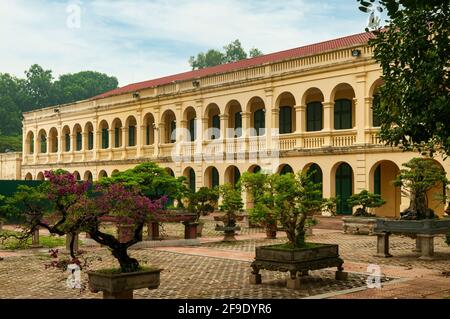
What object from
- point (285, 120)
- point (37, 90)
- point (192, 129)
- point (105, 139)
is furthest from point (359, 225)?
point (37, 90)

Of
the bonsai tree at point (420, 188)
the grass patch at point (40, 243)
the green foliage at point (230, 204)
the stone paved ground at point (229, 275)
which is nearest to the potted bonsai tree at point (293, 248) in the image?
the stone paved ground at point (229, 275)

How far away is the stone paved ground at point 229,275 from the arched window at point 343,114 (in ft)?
36.3

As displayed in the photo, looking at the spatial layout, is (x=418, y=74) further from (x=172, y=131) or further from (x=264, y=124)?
(x=172, y=131)

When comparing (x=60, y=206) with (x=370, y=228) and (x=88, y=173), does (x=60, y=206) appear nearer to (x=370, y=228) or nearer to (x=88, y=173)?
(x=370, y=228)

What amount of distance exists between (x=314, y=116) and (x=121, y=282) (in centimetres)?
2322

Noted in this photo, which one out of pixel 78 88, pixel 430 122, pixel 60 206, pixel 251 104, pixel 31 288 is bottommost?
pixel 31 288

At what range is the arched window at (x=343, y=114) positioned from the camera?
92.9ft

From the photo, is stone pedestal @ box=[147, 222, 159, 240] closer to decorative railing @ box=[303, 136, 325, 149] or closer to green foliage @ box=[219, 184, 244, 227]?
green foliage @ box=[219, 184, 244, 227]

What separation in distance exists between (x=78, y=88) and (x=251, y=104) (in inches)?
2201

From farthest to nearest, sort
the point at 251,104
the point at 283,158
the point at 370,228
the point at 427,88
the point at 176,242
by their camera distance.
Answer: the point at 251,104 → the point at 283,158 → the point at 370,228 → the point at 176,242 → the point at 427,88

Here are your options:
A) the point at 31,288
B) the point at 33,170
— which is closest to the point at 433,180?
the point at 31,288

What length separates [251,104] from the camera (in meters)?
32.2

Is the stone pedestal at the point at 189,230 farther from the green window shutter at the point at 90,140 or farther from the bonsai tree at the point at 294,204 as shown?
the green window shutter at the point at 90,140

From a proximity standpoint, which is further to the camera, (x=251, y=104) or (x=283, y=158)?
(x=251, y=104)
